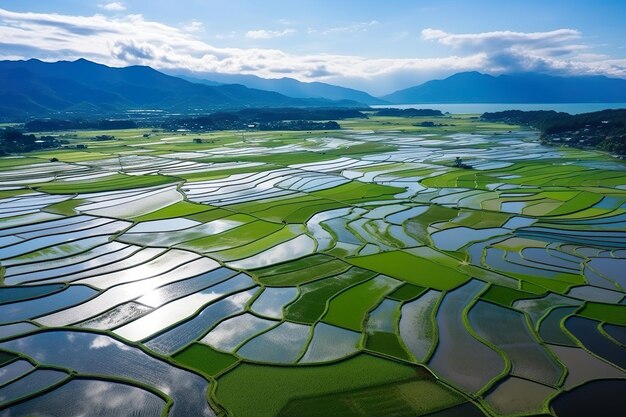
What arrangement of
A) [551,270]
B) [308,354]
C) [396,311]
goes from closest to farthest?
[308,354], [396,311], [551,270]

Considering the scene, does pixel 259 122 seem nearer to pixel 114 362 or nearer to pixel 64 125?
pixel 64 125

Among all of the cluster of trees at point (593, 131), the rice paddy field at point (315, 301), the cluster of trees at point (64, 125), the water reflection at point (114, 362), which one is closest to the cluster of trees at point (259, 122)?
the cluster of trees at point (64, 125)

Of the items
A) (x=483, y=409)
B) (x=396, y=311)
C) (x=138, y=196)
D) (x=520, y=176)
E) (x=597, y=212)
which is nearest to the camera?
(x=483, y=409)

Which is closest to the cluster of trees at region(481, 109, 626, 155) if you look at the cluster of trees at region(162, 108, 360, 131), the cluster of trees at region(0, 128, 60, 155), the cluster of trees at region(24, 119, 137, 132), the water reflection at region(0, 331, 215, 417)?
the cluster of trees at region(162, 108, 360, 131)

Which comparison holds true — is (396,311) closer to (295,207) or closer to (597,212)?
(295,207)

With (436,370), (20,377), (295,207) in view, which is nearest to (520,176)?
(295,207)

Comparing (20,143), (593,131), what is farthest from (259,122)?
(593,131)
